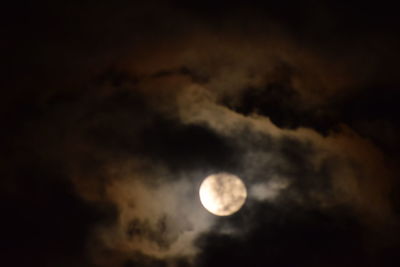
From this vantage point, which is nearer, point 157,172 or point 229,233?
point 157,172

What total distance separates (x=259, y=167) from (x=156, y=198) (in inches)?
184

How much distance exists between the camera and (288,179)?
1431 cm

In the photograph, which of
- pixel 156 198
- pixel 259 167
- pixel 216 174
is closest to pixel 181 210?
pixel 156 198

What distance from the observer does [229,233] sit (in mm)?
16375

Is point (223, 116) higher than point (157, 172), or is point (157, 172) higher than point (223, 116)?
point (223, 116)

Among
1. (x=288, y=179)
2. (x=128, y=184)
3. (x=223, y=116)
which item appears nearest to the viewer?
(x=223, y=116)

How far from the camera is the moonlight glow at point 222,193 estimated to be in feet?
43.2

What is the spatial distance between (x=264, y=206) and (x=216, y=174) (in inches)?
159

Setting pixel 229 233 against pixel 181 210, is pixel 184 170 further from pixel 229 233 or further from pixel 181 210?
pixel 229 233

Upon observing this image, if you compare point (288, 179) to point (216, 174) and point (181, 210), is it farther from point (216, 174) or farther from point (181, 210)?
point (181, 210)

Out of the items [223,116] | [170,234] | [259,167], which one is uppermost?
[223,116]

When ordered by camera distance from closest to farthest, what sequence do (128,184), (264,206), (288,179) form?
1. (128,184)
2. (288,179)
3. (264,206)

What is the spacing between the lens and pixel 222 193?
13.4m

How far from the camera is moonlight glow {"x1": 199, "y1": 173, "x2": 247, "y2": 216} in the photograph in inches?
518
